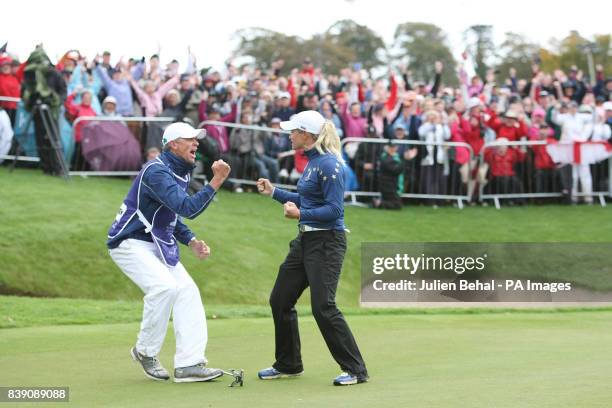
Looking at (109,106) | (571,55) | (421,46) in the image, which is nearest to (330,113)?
(109,106)

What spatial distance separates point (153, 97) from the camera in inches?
904

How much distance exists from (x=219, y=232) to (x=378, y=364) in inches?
362

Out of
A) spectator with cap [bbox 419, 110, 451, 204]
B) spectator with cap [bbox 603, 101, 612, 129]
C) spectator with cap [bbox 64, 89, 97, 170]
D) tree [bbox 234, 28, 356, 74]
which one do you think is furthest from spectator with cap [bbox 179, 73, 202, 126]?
tree [bbox 234, 28, 356, 74]

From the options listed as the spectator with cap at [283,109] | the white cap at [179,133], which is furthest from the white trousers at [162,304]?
the spectator with cap at [283,109]

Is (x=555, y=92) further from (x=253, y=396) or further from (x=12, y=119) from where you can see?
(x=253, y=396)

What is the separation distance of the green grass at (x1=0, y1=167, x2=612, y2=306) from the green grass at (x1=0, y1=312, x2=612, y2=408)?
366 cm

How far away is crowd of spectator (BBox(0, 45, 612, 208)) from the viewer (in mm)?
22234

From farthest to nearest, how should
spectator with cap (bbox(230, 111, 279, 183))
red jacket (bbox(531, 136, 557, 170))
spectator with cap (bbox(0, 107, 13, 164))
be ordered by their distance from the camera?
1. red jacket (bbox(531, 136, 557, 170))
2. spectator with cap (bbox(230, 111, 279, 183))
3. spectator with cap (bbox(0, 107, 13, 164))

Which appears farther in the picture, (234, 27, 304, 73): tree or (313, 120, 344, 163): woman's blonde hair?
(234, 27, 304, 73): tree

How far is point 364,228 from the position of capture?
20.7 m

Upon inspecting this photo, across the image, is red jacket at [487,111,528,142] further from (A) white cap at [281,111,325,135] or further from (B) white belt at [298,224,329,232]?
(B) white belt at [298,224,329,232]

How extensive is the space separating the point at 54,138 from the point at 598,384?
1484cm

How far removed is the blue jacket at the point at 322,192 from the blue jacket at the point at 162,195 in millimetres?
738

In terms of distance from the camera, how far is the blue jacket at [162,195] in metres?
8.70
